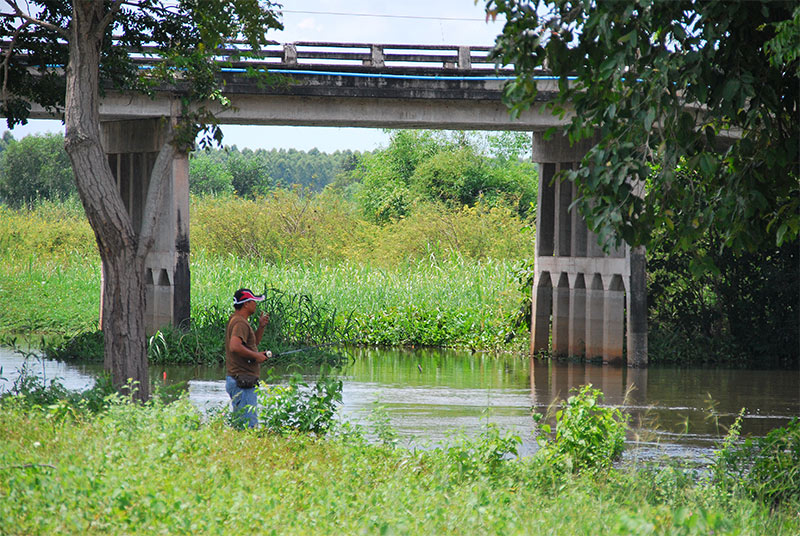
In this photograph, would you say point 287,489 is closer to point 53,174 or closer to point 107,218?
point 107,218

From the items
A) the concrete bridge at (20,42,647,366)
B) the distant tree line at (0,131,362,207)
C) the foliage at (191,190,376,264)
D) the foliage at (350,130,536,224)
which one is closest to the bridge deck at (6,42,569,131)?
the concrete bridge at (20,42,647,366)

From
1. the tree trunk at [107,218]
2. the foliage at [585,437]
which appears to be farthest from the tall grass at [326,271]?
the foliage at [585,437]

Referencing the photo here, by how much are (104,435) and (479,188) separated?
4779 centimetres

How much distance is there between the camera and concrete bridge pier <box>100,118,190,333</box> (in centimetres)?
2384

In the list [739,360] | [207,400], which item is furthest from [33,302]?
[739,360]

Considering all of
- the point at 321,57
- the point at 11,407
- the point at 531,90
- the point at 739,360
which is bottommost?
the point at 739,360

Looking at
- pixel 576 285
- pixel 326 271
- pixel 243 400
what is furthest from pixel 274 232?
pixel 243 400

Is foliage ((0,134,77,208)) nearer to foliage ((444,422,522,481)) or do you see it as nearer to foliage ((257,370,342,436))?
foliage ((257,370,342,436))

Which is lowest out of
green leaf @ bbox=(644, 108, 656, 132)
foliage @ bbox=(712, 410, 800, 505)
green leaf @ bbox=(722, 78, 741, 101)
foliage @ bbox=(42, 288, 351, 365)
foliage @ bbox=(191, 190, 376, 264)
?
foliage @ bbox=(42, 288, 351, 365)

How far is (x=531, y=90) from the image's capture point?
343 inches

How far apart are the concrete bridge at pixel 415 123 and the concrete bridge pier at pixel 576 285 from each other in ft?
0.08

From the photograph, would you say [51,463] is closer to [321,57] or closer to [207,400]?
Answer: [207,400]

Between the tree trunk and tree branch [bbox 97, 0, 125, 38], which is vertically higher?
tree branch [bbox 97, 0, 125, 38]

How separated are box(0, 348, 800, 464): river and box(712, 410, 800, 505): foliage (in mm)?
1969
